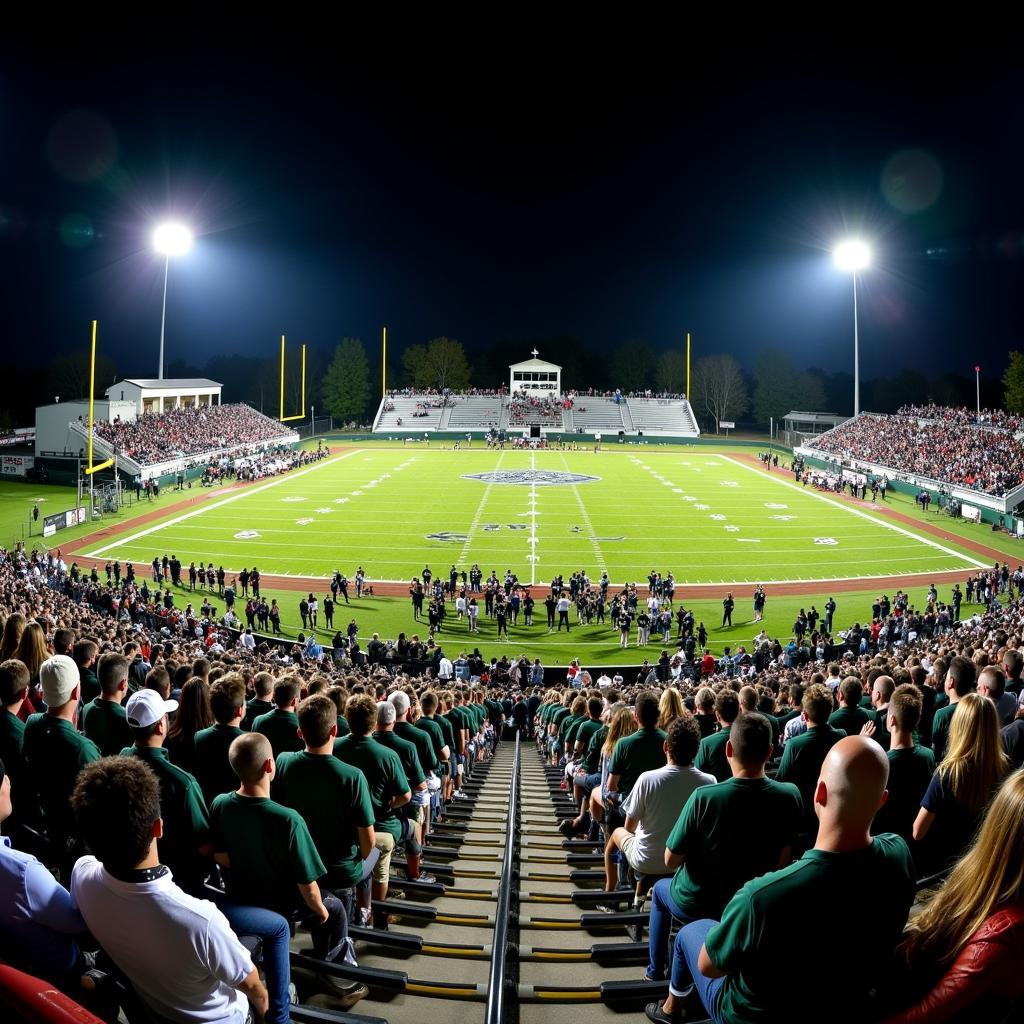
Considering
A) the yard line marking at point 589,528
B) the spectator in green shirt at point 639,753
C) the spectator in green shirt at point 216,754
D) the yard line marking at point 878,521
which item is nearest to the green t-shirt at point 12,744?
the spectator in green shirt at point 216,754

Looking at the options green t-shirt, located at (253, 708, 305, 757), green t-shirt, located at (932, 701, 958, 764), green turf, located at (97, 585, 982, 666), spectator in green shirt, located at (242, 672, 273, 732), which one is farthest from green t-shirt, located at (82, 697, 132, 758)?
green turf, located at (97, 585, 982, 666)

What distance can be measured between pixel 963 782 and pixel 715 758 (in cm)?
187

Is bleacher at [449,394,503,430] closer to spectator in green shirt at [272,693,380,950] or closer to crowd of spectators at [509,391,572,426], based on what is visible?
crowd of spectators at [509,391,572,426]

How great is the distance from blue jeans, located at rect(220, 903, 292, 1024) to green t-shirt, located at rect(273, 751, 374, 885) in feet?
2.93

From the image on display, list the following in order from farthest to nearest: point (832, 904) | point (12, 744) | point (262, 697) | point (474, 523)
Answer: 1. point (474, 523)
2. point (262, 697)
3. point (12, 744)
4. point (832, 904)

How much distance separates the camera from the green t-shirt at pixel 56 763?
5219 millimetres

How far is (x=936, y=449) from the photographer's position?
62031 millimetres

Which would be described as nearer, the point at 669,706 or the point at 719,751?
the point at 719,751

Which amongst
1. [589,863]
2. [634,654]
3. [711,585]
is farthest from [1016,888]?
[711,585]

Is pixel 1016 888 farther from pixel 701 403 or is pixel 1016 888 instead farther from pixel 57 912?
pixel 701 403

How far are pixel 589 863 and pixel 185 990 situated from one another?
16.8ft

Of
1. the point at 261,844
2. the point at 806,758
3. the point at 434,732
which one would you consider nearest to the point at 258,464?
the point at 434,732

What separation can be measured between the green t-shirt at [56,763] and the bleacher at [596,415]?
99.6m

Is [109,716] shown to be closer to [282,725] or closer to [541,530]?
[282,725]
